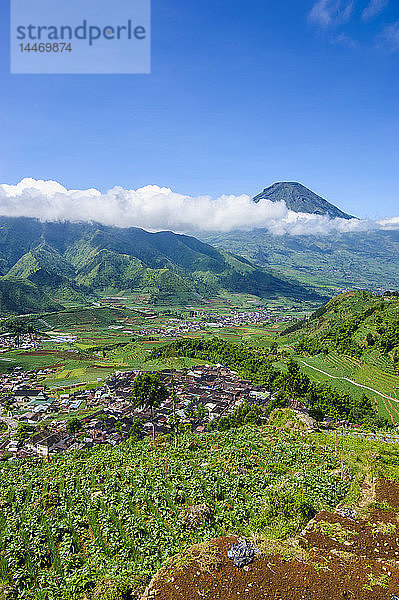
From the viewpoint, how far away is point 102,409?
48312mm

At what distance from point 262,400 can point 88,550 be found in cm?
3888

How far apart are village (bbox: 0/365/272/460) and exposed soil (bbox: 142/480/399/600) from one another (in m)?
25.6

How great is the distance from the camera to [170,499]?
1507 cm

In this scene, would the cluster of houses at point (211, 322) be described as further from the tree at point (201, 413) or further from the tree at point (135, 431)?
the tree at point (135, 431)

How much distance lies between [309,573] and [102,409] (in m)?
44.1

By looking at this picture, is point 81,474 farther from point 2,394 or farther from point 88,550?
point 2,394

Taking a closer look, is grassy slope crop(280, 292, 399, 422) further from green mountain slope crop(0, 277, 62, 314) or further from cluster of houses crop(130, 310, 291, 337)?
green mountain slope crop(0, 277, 62, 314)

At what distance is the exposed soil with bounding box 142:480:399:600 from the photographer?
8273mm

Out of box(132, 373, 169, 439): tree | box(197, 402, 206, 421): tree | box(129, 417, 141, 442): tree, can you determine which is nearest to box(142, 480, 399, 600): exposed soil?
box(132, 373, 169, 439): tree

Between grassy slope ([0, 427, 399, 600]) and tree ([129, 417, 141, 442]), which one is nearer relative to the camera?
grassy slope ([0, 427, 399, 600])

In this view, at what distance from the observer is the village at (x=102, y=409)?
118 ft

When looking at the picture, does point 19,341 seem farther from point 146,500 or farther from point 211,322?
point 146,500

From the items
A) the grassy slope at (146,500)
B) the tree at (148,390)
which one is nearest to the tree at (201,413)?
the tree at (148,390)

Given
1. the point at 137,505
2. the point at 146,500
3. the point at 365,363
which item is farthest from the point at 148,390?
the point at 365,363
